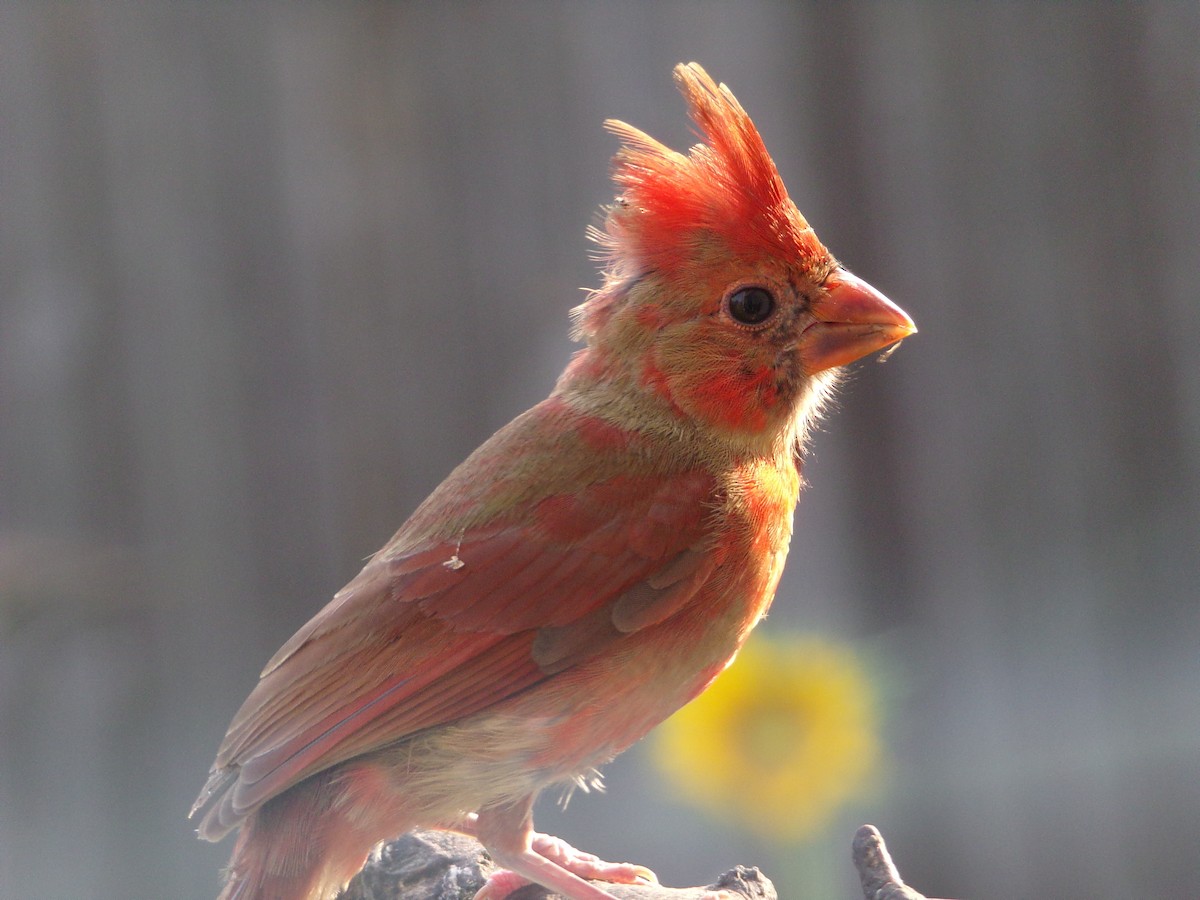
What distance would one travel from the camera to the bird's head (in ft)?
5.50

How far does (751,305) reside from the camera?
170 cm

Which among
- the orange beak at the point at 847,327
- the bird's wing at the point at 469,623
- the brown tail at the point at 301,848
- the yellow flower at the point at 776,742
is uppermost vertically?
the orange beak at the point at 847,327

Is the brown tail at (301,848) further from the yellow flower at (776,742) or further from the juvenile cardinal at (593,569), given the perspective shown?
the yellow flower at (776,742)

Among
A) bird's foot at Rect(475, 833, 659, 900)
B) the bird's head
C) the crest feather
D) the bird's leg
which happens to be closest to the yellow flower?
bird's foot at Rect(475, 833, 659, 900)

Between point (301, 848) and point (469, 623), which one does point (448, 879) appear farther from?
point (469, 623)

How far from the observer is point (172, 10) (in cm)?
272

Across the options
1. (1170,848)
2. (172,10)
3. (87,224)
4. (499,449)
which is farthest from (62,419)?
(1170,848)

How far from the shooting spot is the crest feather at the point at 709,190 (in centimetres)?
167

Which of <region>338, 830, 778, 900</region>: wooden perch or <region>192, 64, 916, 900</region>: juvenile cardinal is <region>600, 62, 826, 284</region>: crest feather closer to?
<region>192, 64, 916, 900</region>: juvenile cardinal

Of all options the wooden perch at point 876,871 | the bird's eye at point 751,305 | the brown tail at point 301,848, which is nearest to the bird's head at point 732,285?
the bird's eye at point 751,305

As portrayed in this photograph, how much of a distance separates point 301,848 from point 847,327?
3.21ft

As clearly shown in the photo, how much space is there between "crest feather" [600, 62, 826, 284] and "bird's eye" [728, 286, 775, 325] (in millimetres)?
51

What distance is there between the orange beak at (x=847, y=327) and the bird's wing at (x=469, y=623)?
0.23 m

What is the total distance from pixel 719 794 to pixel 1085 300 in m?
1.26
